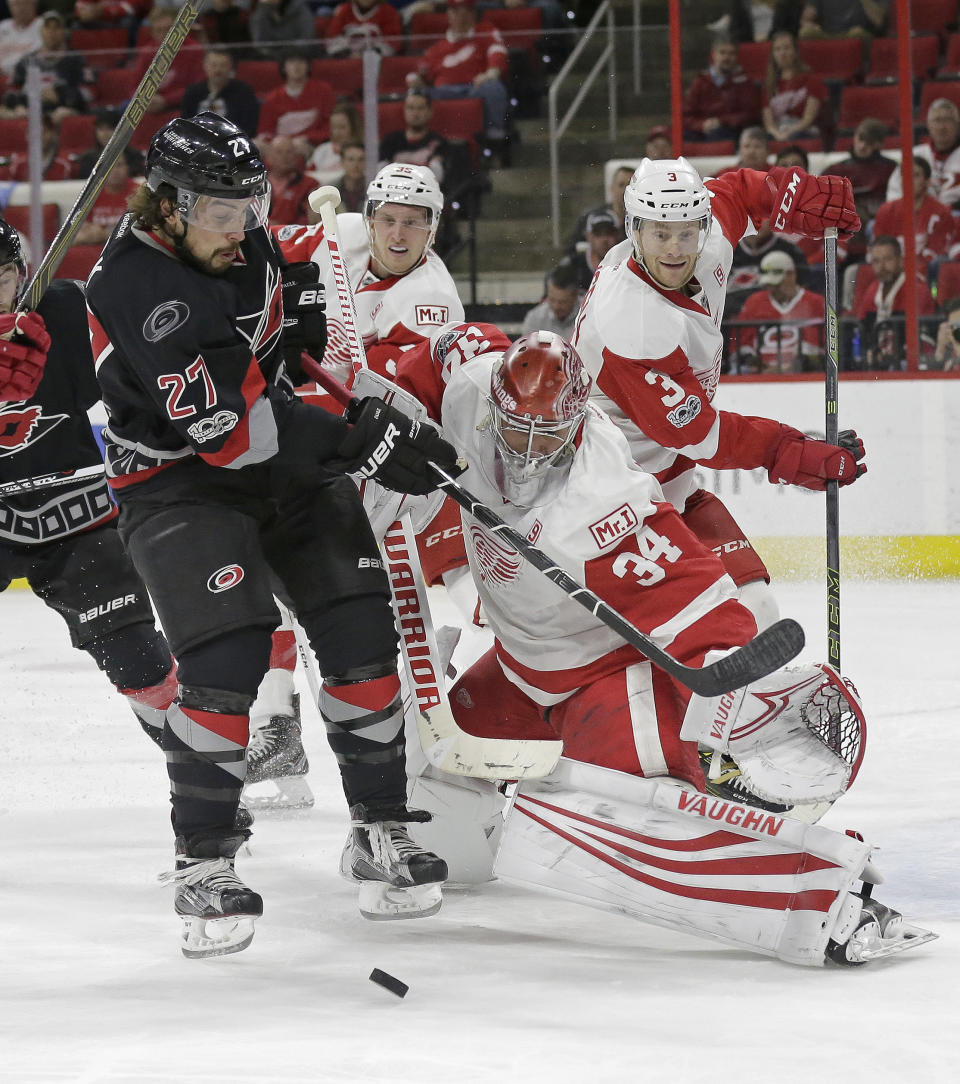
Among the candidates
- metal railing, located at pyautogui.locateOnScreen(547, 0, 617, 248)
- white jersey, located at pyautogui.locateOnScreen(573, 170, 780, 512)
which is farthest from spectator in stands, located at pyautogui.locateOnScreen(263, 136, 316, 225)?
white jersey, located at pyautogui.locateOnScreen(573, 170, 780, 512)

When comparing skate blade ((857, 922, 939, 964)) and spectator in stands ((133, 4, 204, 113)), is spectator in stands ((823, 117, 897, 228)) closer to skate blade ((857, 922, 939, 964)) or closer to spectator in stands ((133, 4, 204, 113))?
spectator in stands ((133, 4, 204, 113))

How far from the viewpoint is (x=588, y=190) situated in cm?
612

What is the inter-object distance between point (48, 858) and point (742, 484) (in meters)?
3.43

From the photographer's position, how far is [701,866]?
7.25ft

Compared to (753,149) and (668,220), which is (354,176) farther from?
(668,220)

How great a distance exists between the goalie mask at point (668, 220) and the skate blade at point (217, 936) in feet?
4.75

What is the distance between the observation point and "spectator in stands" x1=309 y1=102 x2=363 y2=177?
6.21m

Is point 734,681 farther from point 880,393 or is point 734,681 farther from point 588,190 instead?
point 588,190

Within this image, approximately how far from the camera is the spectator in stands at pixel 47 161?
6.29 meters

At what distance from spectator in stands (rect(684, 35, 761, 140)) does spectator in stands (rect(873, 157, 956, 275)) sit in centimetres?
67

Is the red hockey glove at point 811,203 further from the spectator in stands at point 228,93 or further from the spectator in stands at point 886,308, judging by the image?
the spectator in stands at point 228,93

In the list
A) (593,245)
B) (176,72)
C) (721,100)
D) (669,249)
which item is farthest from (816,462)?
(176,72)

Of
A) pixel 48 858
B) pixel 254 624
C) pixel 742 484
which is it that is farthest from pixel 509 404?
pixel 742 484

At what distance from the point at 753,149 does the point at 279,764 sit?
363 cm
